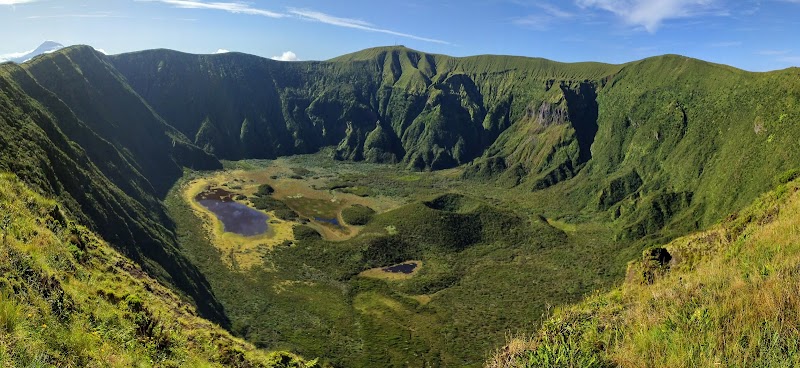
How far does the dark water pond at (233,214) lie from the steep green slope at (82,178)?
694 inches

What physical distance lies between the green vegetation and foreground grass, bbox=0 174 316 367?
340ft

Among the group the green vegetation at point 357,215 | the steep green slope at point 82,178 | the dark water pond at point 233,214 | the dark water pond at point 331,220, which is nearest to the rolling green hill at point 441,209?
the steep green slope at point 82,178

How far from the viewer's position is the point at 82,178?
64.9m

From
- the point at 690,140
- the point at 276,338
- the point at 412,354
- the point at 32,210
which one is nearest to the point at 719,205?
the point at 690,140

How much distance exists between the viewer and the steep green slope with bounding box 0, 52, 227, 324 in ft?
160

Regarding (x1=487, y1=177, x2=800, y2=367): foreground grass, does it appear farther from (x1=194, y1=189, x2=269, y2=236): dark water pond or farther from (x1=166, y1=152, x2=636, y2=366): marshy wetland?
(x1=194, y1=189, x2=269, y2=236): dark water pond

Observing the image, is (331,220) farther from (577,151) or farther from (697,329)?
(697,329)

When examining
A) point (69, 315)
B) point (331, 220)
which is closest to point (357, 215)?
point (331, 220)

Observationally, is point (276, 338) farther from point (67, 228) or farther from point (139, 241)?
point (67, 228)

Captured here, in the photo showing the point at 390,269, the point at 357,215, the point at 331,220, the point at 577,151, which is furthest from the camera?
the point at 577,151

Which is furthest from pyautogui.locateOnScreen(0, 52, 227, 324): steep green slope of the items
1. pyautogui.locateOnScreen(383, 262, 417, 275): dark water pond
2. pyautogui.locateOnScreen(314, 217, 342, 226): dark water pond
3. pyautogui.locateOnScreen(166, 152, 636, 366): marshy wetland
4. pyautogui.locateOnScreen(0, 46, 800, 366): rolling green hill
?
pyautogui.locateOnScreen(314, 217, 342, 226): dark water pond

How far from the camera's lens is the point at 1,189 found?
24.8 metres

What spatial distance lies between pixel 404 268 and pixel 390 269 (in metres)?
3.56

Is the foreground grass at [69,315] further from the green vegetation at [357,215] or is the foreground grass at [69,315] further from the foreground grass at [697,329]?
the green vegetation at [357,215]
